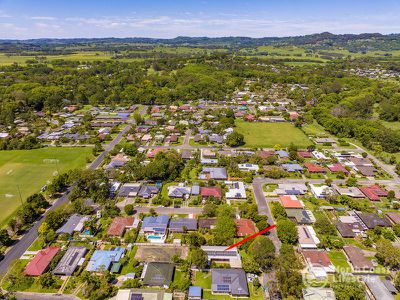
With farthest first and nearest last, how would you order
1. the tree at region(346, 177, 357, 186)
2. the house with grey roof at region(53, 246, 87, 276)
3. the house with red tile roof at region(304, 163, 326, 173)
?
the house with red tile roof at region(304, 163, 326, 173), the tree at region(346, 177, 357, 186), the house with grey roof at region(53, 246, 87, 276)

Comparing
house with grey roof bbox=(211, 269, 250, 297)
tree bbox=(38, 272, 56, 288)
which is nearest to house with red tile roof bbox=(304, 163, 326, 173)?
house with grey roof bbox=(211, 269, 250, 297)

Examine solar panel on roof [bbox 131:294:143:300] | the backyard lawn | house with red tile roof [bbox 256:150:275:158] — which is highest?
house with red tile roof [bbox 256:150:275:158]

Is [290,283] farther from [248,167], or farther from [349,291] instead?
[248,167]

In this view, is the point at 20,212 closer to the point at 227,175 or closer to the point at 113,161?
the point at 113,161

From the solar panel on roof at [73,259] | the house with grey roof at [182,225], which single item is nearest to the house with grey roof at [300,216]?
the house with grey roof at [182,225]

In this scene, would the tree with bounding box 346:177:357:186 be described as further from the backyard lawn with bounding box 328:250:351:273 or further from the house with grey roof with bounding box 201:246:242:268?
the house with grey roof with bounding box 201:246:242:268

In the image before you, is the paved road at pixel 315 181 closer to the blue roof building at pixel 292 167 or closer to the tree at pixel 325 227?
Result: the blue roof building at pixel 292 167

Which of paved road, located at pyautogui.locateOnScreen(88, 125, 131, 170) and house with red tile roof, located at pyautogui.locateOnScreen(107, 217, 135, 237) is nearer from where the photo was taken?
house with red tile roof, located at pyautogui.locateOnScreen(107, 217, 135, 237)
